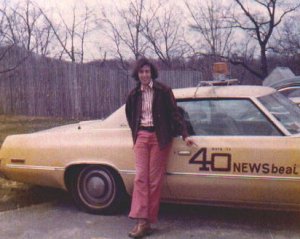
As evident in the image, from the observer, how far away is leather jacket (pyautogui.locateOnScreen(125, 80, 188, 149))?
4.52m

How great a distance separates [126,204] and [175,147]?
1025mm

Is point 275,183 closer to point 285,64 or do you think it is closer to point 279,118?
point 279,118

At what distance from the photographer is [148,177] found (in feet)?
14.9

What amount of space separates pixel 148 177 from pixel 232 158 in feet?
2.58

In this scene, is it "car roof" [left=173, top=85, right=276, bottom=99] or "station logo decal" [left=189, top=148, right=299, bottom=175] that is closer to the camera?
"station logo decal" [left=189, top=148, right=299, bottom=175]

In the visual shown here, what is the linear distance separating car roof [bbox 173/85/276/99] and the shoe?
1.29m

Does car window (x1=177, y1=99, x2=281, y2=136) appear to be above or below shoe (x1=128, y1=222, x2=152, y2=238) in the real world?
above

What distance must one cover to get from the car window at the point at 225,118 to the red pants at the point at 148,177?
415 millimetres

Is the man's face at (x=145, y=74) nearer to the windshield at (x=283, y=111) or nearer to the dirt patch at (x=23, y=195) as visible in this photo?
the windshield at (x=283, y=111)

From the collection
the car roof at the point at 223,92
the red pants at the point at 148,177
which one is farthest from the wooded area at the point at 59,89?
the red pants at the point at 148,177

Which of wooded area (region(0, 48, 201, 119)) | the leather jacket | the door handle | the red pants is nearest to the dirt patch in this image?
the red pants

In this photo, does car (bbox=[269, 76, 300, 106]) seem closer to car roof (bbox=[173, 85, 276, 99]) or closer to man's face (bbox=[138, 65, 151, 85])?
car roof (bbox=[173, 85, 276, 99])

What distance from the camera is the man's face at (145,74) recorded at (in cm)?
459

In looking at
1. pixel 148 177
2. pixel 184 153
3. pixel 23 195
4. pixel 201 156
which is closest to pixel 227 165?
pixel 201 156
